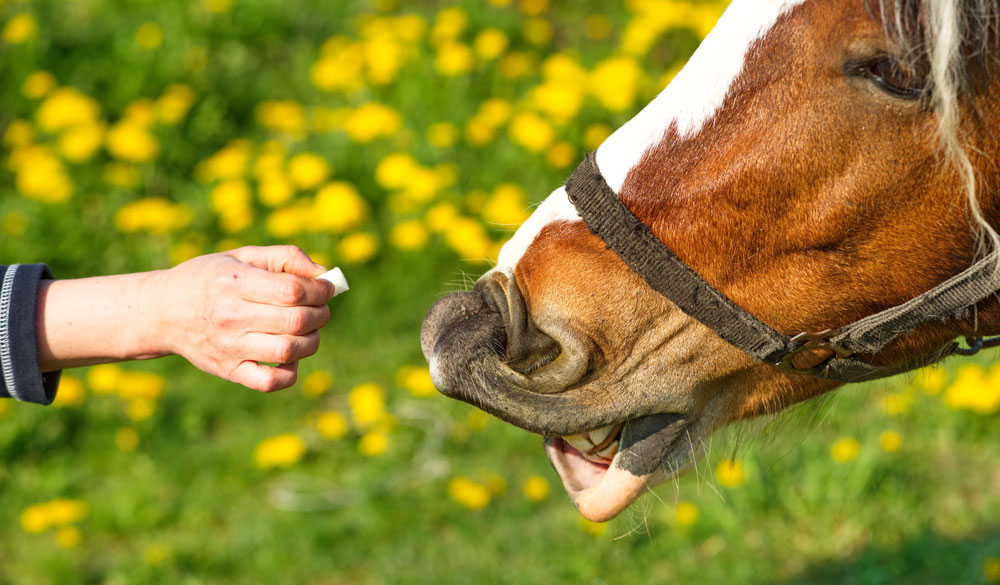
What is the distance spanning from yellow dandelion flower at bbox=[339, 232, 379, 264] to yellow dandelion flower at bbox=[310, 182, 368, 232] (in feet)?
0.07

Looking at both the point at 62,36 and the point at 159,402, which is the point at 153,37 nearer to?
the point at 62,36

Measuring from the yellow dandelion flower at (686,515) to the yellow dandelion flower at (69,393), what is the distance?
2.15 meters

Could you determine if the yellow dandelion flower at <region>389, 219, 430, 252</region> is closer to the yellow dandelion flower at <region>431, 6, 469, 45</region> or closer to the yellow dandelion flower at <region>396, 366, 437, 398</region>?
the yellow dandelion flower at <region>396, 366, 437, 398</region>

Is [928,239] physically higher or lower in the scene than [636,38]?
higher

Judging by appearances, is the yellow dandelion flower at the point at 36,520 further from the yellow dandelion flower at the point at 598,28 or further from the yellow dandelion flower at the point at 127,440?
the yellow dandelion flower at the point at 598,28

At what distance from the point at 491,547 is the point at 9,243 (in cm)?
249

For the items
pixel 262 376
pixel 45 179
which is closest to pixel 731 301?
pixel 262 376

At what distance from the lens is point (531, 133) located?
421cm

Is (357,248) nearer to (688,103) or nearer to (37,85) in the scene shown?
(37,85)

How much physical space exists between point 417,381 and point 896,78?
7.44ft

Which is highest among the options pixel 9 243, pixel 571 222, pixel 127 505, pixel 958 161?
pixel 958 161

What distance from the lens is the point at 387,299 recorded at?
161 inches

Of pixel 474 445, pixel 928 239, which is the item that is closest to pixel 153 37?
pixel 474 445

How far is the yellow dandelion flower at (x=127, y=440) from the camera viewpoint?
3477mm
